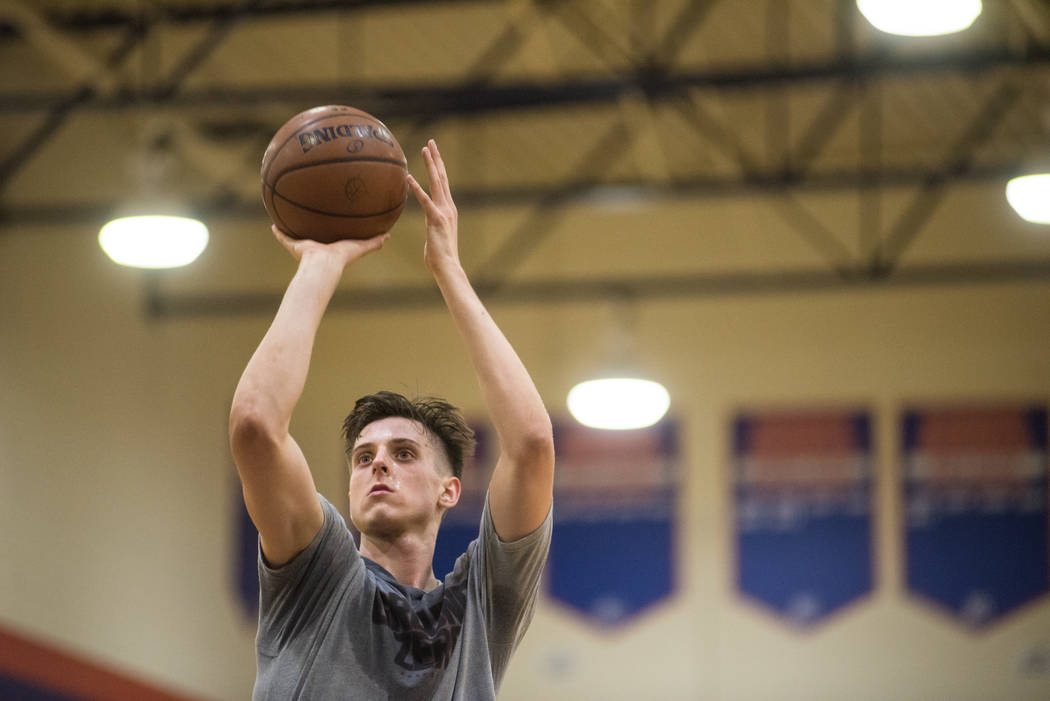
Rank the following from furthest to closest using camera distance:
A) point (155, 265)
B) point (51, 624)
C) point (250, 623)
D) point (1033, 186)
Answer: point (250, 623)
point (51, 624)
point (155, 265)
point (1033, 186)

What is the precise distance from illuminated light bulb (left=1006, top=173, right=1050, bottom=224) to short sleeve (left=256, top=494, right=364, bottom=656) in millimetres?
4976

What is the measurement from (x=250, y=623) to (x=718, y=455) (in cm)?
368

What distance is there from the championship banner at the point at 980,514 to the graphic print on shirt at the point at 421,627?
835 centimetres

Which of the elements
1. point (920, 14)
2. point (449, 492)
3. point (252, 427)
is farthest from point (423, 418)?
point (920, 14)

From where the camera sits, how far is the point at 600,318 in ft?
37.3

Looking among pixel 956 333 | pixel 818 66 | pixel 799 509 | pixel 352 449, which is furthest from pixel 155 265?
pixel 956 333

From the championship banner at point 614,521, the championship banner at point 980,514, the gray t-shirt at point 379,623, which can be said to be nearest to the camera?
the gray t-shirt at point 379,623

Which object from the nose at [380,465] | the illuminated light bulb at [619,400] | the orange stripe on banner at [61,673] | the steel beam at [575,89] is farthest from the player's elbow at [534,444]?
the orange stripe on banner at [61,673]

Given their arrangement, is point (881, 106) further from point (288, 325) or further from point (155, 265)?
point (288, 325)

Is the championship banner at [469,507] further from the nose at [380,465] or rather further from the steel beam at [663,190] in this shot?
the nose at [380,465]

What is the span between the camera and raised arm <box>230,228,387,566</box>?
2.40 metres

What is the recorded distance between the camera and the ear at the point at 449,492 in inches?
114

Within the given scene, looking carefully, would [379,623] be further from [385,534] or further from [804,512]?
[804,512]

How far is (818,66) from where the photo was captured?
845cm
